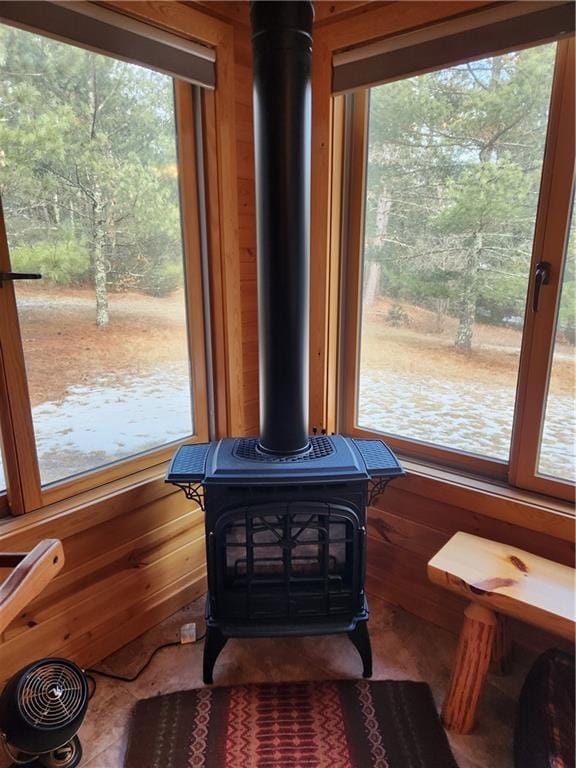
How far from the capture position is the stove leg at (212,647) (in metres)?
1.61

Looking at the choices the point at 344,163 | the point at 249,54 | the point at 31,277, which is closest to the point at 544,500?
the point at 344,163

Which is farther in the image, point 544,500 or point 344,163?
point 344,163

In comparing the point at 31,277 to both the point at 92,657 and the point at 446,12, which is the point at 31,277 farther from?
the point at 446,12

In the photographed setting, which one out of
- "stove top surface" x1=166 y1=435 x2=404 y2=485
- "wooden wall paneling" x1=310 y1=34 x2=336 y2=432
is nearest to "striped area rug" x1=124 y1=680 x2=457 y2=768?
"stove top surface" x1=166 y1=435 x2=404 y2=485

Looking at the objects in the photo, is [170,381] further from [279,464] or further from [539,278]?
[539,278]

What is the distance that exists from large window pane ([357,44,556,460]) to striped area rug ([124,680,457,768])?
927 mm

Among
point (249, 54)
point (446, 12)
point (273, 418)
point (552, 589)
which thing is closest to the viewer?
point (552, 589)

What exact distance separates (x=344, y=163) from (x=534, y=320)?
96 cm

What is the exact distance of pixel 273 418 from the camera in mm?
1604

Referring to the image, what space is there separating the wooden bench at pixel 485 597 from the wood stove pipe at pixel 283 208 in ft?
2.02

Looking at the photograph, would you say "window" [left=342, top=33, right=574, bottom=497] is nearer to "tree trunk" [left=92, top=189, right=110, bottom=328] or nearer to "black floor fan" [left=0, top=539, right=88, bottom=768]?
"tree trunk" [left=92, top=189, right=110, bottom=328]

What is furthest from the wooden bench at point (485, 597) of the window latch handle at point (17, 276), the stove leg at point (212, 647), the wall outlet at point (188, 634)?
the window latch handle at point (17, 276)

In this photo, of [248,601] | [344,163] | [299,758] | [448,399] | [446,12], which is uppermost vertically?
[446,12]

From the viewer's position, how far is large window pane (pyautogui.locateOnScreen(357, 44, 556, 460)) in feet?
5.13
